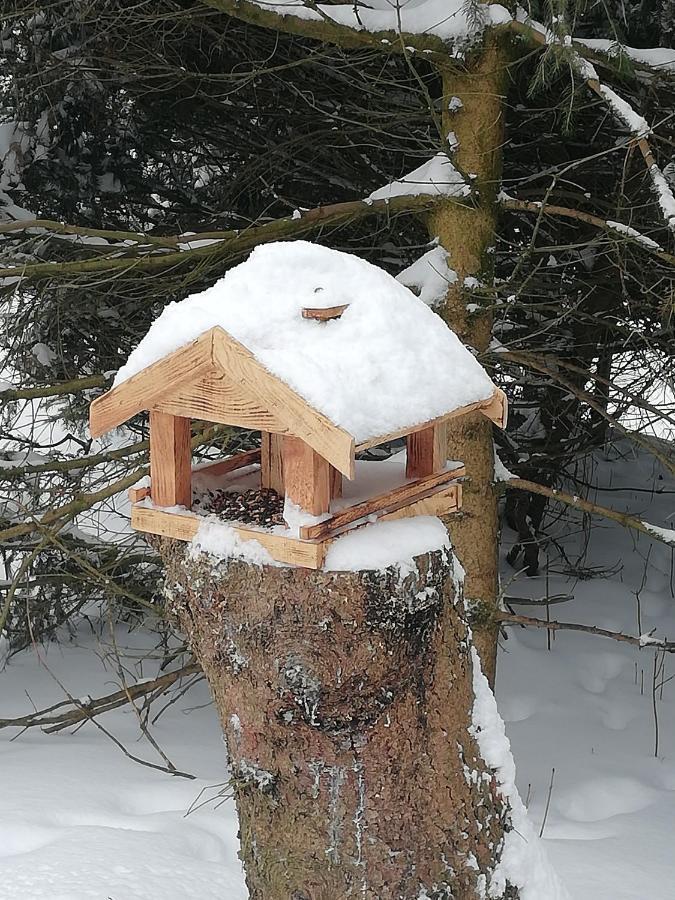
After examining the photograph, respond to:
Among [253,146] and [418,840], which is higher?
[253,146]

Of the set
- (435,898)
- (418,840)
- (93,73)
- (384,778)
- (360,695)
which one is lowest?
(435,898)

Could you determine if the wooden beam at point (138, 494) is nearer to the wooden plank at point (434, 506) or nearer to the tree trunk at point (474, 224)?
the wooden plank at point (434, 506)

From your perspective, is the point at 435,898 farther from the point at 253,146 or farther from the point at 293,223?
the point at 253,146

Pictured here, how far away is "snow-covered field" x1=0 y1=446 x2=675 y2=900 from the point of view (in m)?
2.70

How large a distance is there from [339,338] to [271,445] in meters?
0.33

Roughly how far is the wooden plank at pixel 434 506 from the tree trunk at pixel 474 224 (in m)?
1.31

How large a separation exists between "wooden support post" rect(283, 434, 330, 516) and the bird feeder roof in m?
0.05

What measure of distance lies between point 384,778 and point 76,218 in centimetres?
323

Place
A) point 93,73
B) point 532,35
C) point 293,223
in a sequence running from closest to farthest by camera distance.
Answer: point 532,35 < point 293,223 < point 93,73

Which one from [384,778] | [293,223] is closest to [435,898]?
[384,778]

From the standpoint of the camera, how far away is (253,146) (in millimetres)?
4090

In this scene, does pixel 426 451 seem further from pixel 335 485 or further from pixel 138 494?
pixel 138 494

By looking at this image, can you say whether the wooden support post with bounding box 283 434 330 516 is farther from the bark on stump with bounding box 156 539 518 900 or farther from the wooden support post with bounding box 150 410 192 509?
the wooden support post with bounding box 150 410 192 509

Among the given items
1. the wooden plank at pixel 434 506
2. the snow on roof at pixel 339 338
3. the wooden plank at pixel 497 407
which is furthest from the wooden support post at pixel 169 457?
the wooden plank at pixel 497 407
